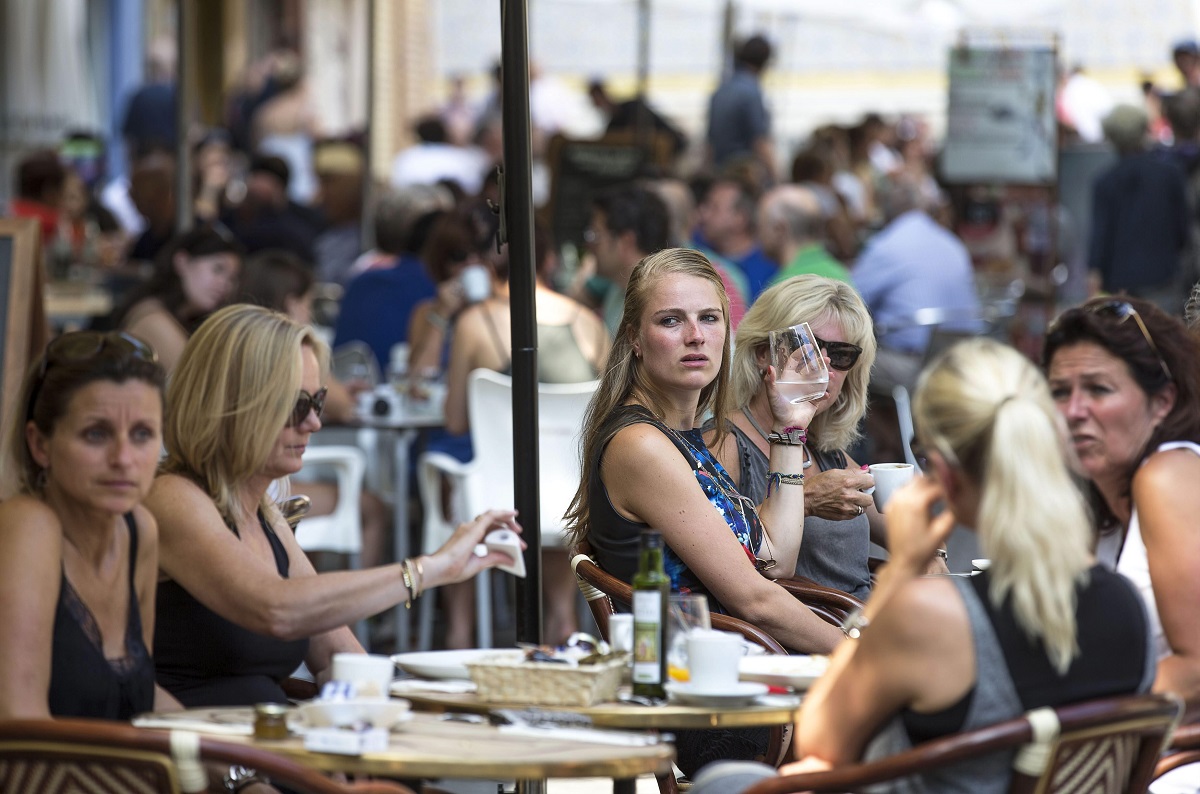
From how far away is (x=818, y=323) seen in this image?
3779 millimetres

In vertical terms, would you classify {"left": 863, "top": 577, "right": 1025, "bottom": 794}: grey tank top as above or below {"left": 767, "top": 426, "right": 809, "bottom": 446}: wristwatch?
below

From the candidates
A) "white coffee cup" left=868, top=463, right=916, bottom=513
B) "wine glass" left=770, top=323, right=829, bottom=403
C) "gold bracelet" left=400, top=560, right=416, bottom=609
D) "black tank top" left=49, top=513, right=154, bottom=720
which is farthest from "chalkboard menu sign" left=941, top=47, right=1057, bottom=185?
"black tank top" left=49, top=513, right=154, bottom=720

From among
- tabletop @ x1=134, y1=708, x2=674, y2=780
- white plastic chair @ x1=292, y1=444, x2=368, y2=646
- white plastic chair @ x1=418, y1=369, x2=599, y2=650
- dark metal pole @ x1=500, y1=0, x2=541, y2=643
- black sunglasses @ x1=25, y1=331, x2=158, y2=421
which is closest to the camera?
tabletop @ x1=134, y1=708, x2=674, y2=780

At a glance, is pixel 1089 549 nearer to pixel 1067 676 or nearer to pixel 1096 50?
pixel 1067 676

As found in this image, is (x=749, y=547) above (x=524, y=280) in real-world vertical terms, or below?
below

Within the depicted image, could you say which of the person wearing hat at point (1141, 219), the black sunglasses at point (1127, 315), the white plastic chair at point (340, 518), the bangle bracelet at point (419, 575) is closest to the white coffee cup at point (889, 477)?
the black sunglasses at point (1127, 315)

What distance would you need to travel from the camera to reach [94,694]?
251 cm

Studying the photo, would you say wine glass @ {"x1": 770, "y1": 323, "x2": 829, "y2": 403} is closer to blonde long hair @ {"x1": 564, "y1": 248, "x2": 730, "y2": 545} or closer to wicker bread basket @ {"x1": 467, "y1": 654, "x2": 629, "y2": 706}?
blonde long hair @ {"x1": 564, "y1": 248, "x2": 730, "y2": 545}

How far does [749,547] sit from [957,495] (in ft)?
3.58

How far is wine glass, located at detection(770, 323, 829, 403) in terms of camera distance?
3367mm

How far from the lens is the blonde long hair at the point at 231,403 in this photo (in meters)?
2.93

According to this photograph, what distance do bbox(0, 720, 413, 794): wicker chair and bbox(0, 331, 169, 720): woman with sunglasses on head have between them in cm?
14

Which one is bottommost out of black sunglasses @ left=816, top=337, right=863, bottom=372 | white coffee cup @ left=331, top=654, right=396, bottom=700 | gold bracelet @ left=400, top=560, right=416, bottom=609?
white coffee cup @ left=331, top=654, right=396, bottom=700

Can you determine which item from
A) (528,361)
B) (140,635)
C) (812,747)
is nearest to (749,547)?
(528,361)
